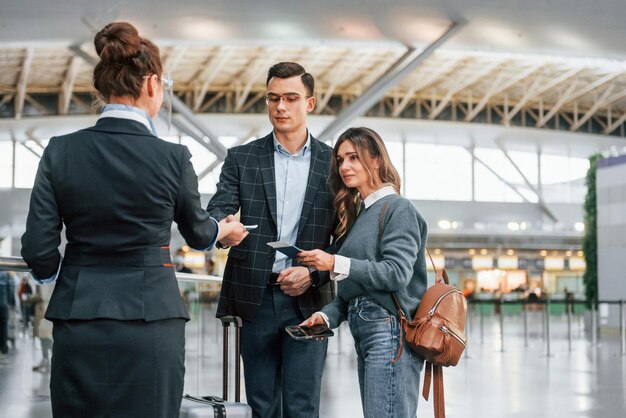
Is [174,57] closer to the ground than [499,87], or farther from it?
closer to the ground

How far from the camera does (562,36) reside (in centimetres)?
2150

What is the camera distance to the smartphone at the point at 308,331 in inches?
135

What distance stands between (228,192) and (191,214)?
1.08m

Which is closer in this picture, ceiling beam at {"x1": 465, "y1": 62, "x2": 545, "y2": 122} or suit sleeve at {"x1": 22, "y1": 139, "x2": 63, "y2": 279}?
suit sleeve at {"x1": 22, "y1": 139, "x2": 63, "y2": 279}

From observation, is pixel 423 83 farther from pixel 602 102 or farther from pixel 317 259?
pixel 317 259

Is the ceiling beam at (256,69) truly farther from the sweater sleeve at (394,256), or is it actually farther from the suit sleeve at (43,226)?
the suit sleeve at (43,226)

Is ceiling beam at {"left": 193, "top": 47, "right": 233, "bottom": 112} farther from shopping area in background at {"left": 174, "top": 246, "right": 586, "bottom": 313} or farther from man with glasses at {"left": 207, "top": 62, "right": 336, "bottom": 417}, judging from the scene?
man with glasses at {"left": 207, "top": 62, "right": 336, "bottom": 417}

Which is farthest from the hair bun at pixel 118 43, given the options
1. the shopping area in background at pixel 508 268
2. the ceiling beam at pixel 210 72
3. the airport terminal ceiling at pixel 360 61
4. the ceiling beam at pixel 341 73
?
the shopping area in background at pixel 508 268

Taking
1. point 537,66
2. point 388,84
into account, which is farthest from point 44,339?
point 537,66

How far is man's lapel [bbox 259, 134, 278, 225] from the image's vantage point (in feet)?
12.5

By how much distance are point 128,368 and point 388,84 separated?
947 inches

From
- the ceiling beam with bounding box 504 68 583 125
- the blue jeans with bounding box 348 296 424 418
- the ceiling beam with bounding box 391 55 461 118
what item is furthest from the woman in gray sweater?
the ceiling beam with bounding box 504 68 583 125

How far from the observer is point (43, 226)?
2.61 m

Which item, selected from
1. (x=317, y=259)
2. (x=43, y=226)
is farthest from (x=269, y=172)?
(x=43, y=226)
